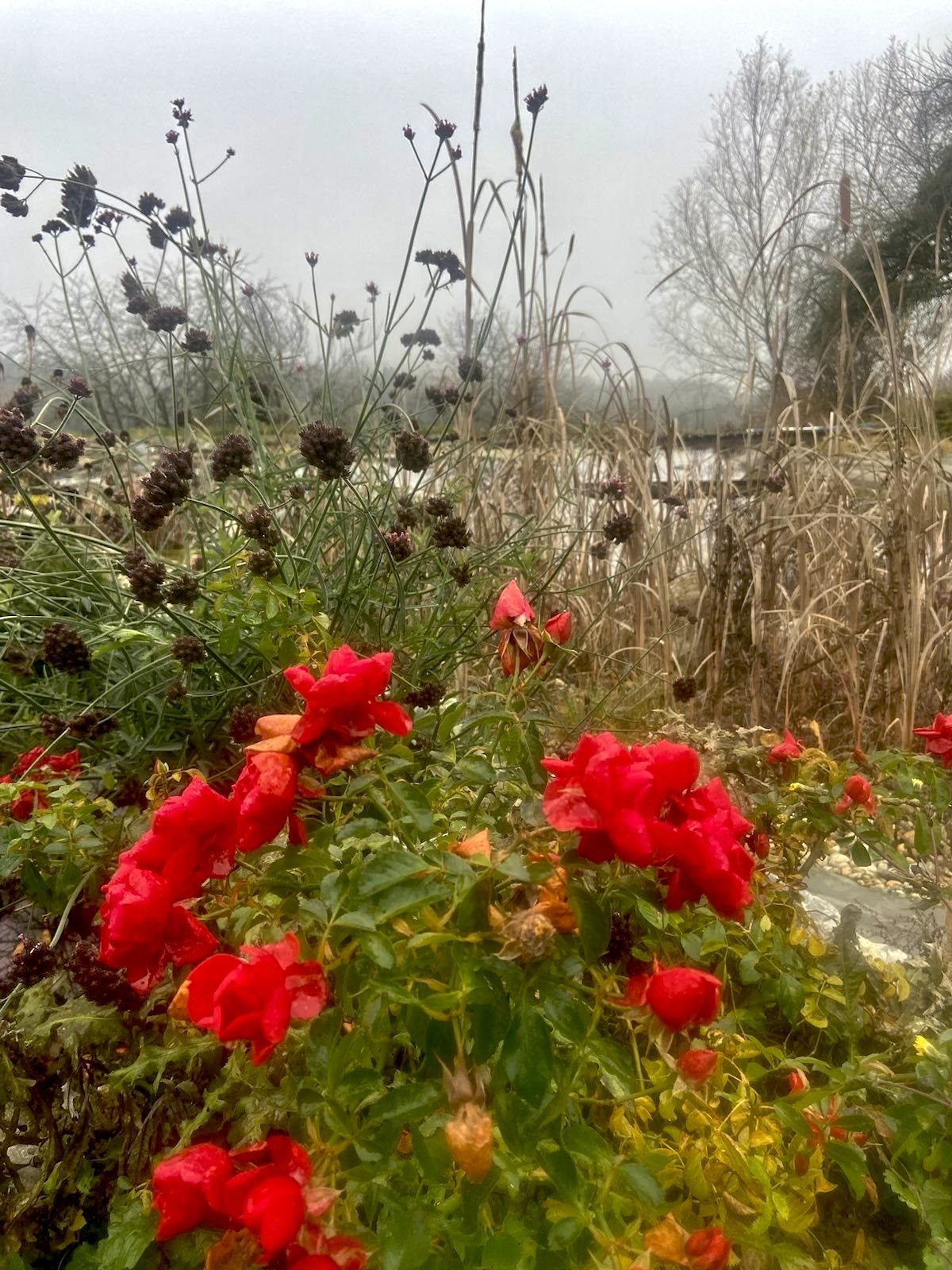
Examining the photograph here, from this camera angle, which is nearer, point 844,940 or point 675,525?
point 844,940

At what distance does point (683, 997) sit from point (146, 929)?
0.93 ft

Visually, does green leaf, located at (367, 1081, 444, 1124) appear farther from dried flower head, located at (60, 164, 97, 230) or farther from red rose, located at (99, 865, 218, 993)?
dried flower head, located at (60, 164, 97, 230)

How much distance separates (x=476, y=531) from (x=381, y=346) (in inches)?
27.2

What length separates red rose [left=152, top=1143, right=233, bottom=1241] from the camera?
1.39 feet

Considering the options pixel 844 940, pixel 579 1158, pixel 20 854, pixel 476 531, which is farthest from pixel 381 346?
pixel 579 1158

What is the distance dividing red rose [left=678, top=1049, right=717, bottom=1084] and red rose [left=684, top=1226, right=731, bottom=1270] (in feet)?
0.23

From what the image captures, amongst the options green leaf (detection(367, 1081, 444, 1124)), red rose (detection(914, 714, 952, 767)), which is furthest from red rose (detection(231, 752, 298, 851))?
red rose (detection(914, 714, 952, 767))

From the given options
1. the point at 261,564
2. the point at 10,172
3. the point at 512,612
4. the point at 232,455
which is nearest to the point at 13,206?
the point at 10,172

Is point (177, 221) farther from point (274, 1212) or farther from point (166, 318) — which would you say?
point (274, 1212)

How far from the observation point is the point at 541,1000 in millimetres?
393

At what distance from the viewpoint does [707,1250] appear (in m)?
0.42

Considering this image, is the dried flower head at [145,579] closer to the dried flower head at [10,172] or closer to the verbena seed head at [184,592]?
the verbena seed head at [184,592]

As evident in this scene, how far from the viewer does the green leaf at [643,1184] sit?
395mm

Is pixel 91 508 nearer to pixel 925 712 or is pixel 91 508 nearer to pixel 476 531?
pixel 476 531
